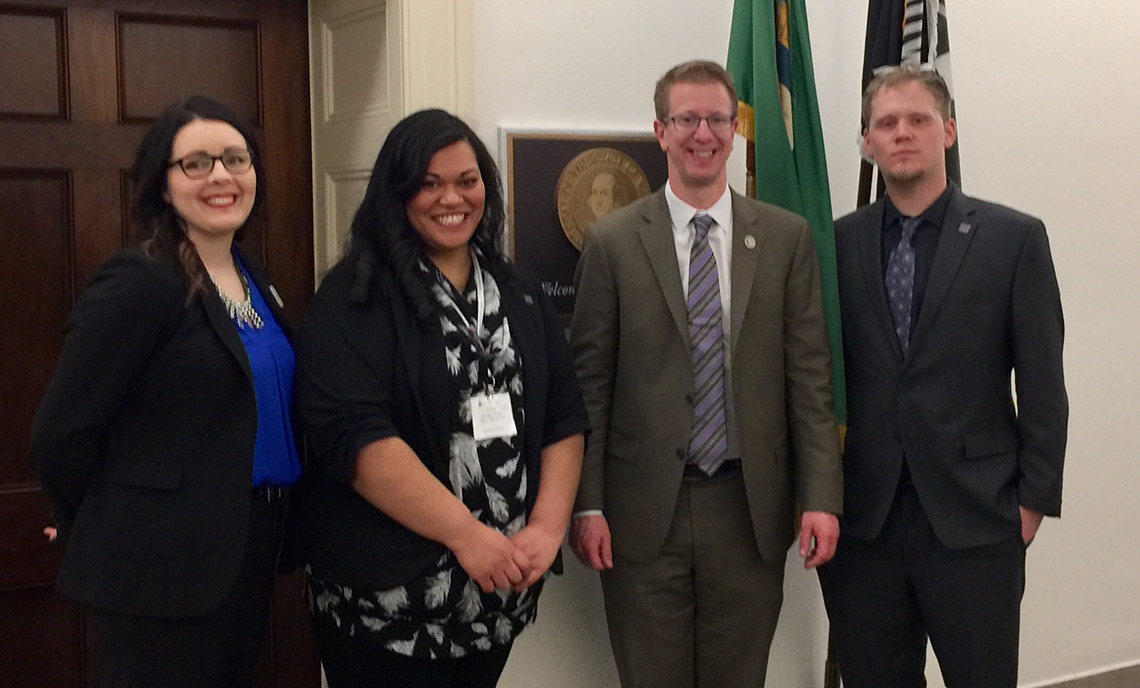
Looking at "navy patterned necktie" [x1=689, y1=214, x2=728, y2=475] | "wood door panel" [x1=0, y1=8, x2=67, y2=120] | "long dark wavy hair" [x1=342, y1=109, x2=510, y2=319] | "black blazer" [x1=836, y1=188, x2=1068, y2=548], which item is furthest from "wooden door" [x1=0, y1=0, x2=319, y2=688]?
"black blazer" [x1=836, y1=188, x2=1068, y2=548]

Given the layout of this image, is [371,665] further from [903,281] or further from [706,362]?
[903,281]

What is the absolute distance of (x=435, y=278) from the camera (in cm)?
189

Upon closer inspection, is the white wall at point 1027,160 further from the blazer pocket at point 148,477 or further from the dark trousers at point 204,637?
the blazer pocket at point 148,477

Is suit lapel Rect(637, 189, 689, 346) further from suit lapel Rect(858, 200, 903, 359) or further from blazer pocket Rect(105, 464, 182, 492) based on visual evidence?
blazer pocket Rect(105, 464, 182, 492)

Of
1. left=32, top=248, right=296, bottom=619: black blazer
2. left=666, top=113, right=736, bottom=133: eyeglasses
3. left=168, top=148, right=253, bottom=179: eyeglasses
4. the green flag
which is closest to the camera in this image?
left=32, top=248, right=296, bottom=619: black blazer

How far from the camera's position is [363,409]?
1755 millimetres

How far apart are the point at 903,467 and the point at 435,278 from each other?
41.7 inches

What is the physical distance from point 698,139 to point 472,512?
885 mm

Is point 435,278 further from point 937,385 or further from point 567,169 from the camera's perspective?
point 937,385

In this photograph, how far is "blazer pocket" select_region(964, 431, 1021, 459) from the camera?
2.20 m

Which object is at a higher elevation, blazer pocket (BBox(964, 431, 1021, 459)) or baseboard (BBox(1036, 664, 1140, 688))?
blazer pocket (BBox(964, 431, 1021, 459))

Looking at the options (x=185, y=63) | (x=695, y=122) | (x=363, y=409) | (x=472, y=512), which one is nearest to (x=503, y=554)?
(x=472, y=512)

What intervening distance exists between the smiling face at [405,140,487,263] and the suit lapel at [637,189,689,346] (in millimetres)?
452

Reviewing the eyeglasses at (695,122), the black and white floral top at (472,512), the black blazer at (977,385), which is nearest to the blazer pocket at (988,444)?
the black blazer at (977,385)
